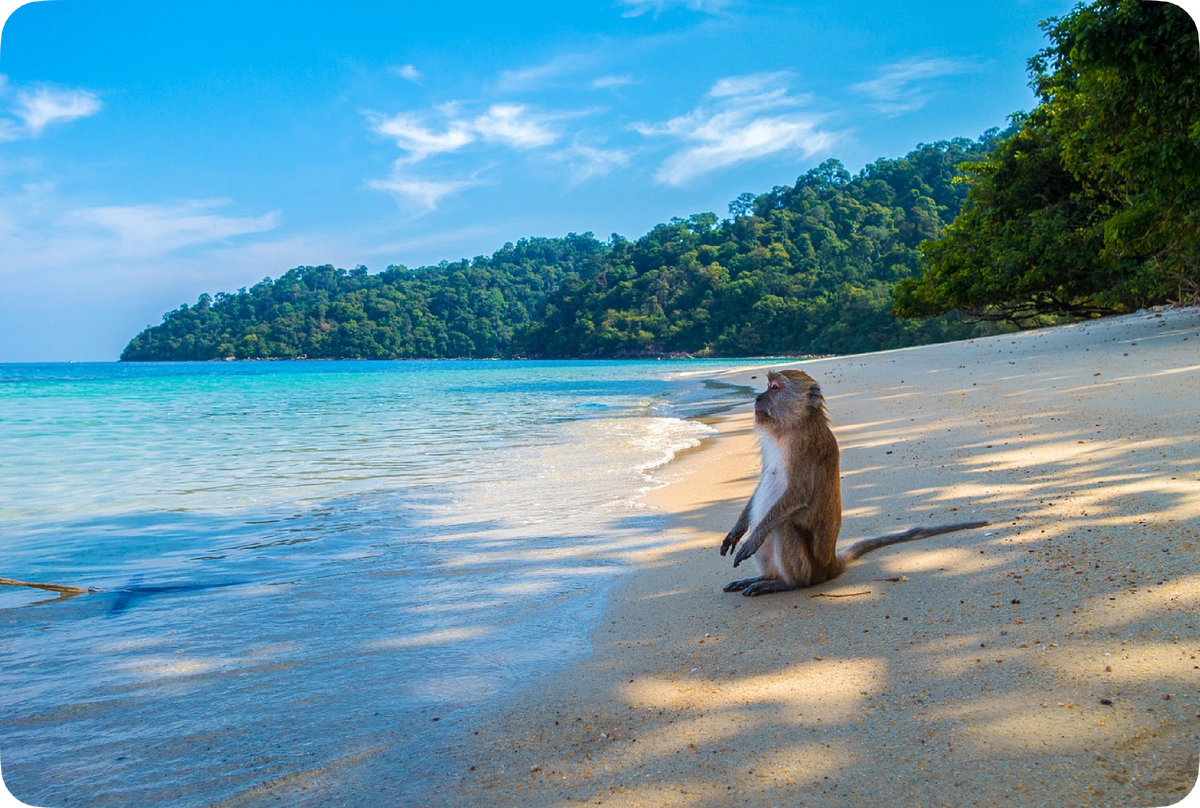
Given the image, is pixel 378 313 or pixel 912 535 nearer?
pixel 912 535

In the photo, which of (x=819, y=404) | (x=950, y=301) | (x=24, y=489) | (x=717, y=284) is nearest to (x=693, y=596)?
(x=819, y=404)

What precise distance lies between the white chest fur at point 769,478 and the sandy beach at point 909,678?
16.7 inches

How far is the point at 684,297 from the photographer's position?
83.4m

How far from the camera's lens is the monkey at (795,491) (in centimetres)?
345

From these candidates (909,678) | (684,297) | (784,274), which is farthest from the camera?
(684,297)

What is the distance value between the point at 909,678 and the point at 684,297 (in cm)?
8237

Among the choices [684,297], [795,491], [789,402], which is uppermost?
[684,297]

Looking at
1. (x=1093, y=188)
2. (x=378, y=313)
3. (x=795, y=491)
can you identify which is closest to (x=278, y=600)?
(x=795, y=491)

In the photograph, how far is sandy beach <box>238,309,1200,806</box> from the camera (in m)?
1.98

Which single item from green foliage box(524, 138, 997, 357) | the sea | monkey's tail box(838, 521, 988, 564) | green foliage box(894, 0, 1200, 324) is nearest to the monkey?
monkey's tail box(838, 521, 988, 564)

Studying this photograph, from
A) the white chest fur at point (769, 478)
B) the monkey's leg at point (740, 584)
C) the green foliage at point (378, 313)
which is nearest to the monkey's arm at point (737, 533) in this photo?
the white chest fur at point (769, 478)

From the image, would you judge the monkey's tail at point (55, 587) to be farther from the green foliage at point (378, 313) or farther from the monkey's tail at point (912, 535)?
the green foliage at point (378, 313)

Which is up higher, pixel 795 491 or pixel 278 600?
pixel 795 491

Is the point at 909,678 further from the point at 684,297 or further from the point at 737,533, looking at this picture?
the point at 684,297
